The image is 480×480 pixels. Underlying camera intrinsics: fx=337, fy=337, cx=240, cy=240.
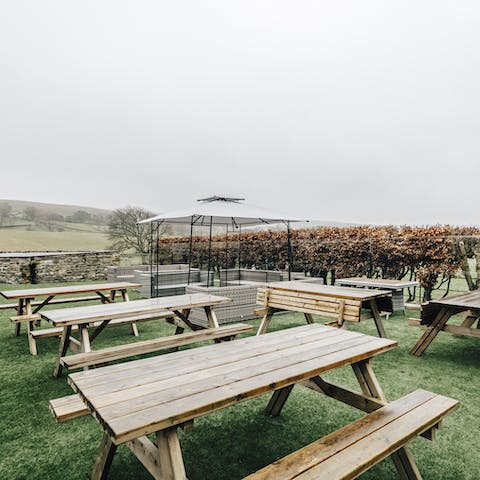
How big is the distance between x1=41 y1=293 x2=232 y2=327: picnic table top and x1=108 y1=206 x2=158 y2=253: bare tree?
14432 mm

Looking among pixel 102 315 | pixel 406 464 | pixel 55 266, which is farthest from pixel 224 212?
pixel 55 266

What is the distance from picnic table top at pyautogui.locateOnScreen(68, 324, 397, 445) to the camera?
122cm

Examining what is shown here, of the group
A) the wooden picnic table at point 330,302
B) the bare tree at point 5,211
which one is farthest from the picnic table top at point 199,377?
the bare tree at point 5,211

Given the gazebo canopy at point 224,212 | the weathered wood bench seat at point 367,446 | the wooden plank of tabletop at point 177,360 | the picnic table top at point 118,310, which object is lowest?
the weathered wood bench seat at point 367,446

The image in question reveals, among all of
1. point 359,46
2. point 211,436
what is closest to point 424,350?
point 211,436

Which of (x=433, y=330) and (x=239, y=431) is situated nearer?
(x=239, y=431)

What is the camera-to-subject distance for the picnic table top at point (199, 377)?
122cm

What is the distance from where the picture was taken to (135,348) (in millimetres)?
3010

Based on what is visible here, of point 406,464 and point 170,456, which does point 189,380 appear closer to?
point 170,456

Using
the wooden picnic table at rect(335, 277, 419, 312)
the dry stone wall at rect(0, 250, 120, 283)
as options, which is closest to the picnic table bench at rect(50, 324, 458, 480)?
the wooden picnic table at rect(335, 277, 419, 312)

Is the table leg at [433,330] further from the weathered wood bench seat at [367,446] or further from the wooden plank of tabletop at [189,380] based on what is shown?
the wooden plank of tabletop at [189,380]

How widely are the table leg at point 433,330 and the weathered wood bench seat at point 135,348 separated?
213 cm

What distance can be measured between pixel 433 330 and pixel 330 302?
134cm

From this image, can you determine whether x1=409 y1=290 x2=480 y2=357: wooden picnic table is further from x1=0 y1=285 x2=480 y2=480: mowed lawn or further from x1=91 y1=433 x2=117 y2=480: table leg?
x1=91 y1=433 x2=117 y2=480: table leg
